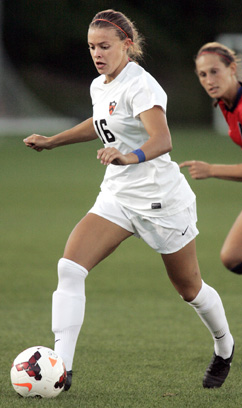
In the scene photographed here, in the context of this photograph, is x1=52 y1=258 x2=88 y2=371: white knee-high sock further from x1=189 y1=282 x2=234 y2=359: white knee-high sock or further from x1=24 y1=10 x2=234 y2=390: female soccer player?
x1=189 y1=282 x2=234 y2=359: white knee-high sock

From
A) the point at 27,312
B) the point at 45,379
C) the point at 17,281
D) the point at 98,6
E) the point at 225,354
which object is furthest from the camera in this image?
the point at 98,6

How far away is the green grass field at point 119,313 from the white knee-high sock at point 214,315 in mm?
249

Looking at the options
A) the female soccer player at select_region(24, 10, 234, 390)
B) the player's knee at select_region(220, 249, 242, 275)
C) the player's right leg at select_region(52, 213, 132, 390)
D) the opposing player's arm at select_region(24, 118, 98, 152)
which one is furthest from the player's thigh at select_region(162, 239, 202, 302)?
the opposing player's arm at select_region(24, 118, 98, 152)

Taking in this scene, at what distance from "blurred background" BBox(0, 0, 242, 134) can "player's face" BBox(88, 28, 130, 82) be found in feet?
82.7

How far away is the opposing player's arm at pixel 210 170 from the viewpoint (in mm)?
4645

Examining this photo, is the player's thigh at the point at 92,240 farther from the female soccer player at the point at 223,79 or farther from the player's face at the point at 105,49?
the female soccer player at the point at 223,79

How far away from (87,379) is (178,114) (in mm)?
33343

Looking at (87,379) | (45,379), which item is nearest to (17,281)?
(87,379)

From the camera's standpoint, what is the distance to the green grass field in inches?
201

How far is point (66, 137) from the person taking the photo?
562cm

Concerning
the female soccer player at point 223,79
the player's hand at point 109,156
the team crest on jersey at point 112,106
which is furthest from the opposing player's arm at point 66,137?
the player's hand at point 109,156

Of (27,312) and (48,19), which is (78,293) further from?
(48,19)

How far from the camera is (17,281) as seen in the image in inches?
381

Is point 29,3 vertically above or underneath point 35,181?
above
